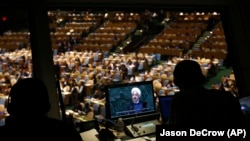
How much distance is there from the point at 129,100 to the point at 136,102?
0.08 meters

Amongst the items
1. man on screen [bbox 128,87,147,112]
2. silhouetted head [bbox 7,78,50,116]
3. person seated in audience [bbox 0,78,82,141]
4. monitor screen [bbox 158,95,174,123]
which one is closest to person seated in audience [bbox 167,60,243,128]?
person seated in audience [bbox 0,78,82,141]

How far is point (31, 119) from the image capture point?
154cm

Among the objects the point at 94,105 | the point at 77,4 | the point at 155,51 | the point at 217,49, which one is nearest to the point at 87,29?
the point at 155,51

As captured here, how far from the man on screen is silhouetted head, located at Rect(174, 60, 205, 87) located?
37.2 inches

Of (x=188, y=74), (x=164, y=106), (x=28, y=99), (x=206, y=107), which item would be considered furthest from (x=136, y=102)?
(x=28, y=99)

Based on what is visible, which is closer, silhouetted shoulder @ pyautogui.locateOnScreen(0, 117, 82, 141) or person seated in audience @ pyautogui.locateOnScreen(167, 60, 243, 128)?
silhouetted shoulder @ pyautogui.locateOnScreen(0, 117, 82, 141)

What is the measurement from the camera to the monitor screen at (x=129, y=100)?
3.00 metres

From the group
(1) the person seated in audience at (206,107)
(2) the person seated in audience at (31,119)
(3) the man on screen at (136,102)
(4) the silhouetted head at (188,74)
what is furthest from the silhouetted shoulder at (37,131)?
(3) the man on screen at (136,102)

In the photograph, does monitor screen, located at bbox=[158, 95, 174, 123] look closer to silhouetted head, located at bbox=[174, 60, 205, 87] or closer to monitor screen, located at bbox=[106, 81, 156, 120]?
monitor screen, located at bbox=[106, 81, 156, 120]

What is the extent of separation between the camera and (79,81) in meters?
12.9

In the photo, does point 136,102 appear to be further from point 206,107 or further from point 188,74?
point 206,107

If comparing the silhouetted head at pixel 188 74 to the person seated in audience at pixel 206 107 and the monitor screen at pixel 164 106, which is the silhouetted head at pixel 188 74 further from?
the monitor screen at pixel 164 106

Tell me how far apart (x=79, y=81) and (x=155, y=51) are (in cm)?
535

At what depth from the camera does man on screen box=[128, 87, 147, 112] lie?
121 inches
